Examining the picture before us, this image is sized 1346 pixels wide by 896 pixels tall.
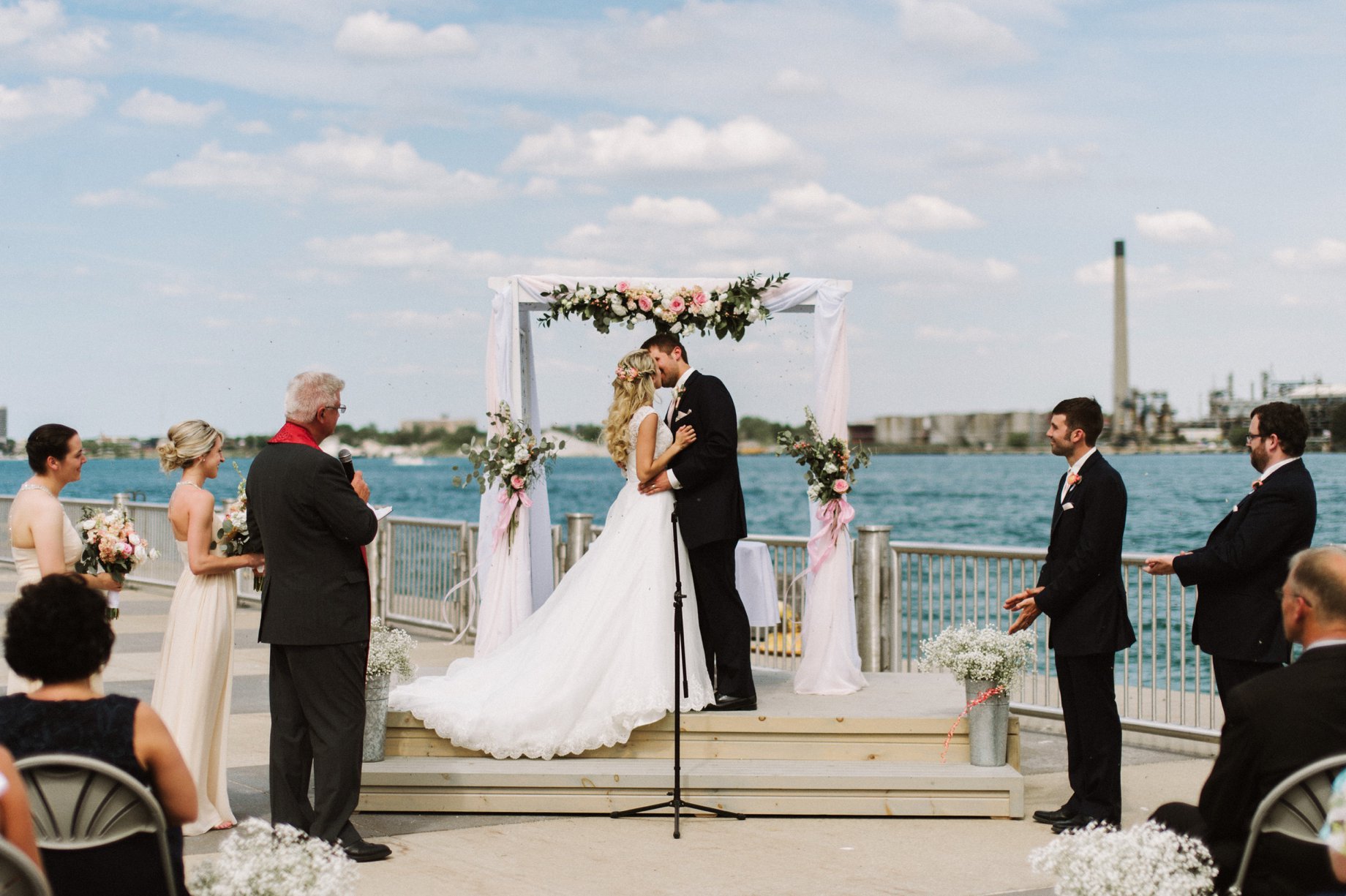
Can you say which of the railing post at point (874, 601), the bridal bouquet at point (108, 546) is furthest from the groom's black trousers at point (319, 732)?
the railing post at point (874, 601)

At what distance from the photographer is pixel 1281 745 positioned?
3709 millimetres

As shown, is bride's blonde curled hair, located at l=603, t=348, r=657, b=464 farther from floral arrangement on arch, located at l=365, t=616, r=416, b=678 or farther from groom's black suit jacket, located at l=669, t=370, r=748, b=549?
floral arrangement on arch, located at l=365, t=616, r=416, b=678

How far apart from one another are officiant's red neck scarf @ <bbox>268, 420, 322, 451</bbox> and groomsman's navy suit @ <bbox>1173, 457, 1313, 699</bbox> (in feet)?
13.5

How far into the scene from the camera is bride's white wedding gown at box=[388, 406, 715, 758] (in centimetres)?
770

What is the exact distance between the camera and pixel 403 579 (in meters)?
15.4

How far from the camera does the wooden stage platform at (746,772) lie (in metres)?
7.39

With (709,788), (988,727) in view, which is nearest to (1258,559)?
(988,727)

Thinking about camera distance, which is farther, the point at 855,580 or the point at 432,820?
the point at 855,580

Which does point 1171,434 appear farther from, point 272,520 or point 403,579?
point 272,520

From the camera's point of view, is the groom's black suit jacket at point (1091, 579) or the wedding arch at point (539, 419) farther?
the wedding arch at point (539, 419)

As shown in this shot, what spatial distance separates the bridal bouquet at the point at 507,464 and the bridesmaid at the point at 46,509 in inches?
135

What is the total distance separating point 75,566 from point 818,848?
3.99m

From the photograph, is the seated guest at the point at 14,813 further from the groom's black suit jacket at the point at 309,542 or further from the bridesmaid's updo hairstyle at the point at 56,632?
the groom's black suit jacket at the point at 309,542

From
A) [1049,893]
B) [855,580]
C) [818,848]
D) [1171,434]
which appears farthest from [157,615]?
[1171,434]
